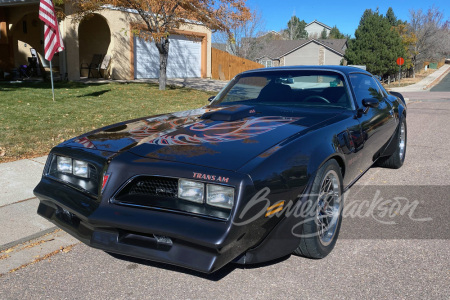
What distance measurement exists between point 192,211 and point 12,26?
1916cm

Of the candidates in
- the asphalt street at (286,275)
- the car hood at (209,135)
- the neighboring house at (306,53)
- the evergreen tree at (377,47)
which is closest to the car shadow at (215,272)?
the asphalt street at (286,275)

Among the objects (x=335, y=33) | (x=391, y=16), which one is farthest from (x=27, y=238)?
(x=335, y=33)

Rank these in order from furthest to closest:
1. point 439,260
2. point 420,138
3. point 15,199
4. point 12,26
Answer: point 12,26
point 420,138
point 15,199
point 439,260

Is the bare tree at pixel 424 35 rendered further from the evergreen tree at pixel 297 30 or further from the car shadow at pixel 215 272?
the car shadow at pixel 215 272

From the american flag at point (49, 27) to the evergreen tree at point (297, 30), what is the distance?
7431 centimetres

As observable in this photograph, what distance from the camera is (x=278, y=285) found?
285 centimetres

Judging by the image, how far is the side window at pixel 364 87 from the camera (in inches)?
177

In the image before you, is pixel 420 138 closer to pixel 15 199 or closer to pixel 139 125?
pixel 139 125

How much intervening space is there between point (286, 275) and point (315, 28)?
Answer: 101433 millimetres

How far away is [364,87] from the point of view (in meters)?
4.87

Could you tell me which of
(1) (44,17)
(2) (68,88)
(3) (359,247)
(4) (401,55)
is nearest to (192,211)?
(3) (359,247)

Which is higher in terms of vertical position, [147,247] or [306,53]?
[306,53]

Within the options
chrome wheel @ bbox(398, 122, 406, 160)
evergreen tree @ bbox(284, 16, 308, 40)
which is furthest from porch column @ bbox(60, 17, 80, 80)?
evergreen tree @ bbox(284, 16, 308, 40)

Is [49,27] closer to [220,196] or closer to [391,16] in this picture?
[220,196]
